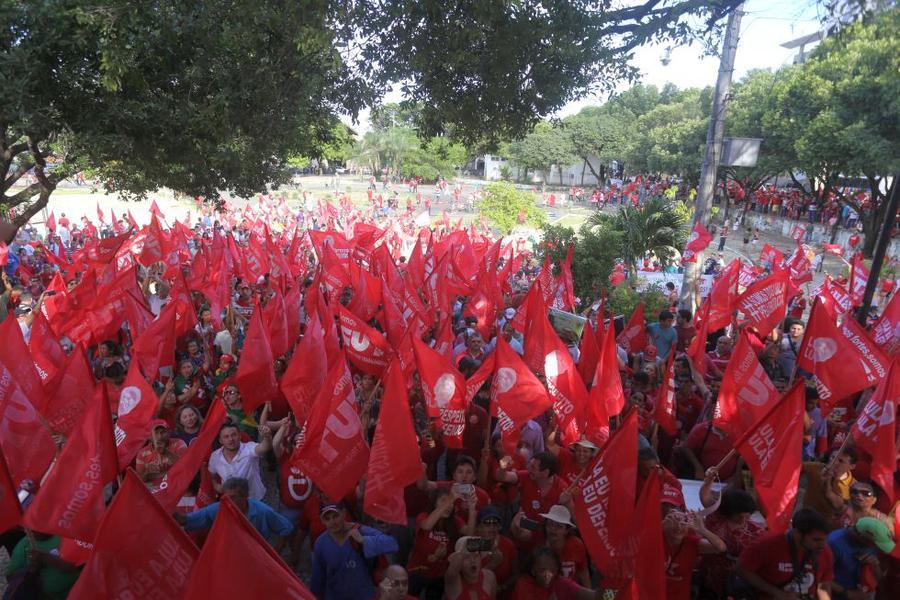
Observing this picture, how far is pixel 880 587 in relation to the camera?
4027 millimetres

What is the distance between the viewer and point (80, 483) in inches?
148

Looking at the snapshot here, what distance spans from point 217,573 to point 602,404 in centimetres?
376

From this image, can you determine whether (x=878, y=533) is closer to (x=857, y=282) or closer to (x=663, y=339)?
(x=663, y=339)

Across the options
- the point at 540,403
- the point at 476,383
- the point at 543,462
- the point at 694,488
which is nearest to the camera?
the point at 543,462

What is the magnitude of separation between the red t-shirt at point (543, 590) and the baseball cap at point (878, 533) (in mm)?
1781

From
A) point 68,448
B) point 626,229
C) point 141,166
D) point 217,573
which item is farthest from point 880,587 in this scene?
point 626,229

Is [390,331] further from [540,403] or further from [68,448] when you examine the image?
[68,448]

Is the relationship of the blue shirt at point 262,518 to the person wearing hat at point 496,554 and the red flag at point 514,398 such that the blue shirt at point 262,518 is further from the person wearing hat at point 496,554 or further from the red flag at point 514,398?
the red flag at point 514,398

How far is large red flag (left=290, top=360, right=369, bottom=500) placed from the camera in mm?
4387

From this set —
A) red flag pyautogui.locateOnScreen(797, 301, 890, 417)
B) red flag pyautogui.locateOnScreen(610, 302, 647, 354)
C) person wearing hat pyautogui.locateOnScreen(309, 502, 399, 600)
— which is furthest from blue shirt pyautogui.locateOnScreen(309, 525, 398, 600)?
red flag pyautogui.locateOnScreen(610, 302, 647, 354)

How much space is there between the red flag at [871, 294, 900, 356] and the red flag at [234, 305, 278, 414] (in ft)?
23.0

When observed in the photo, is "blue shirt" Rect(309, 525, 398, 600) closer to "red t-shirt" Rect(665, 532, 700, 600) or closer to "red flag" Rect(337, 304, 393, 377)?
"red t-shirt" Rect(665, 532, 700, 600)

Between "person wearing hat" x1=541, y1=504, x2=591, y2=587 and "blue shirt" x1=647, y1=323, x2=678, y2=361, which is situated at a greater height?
"person wearing hat" x1=541, y1=504, x2=591, y2=587

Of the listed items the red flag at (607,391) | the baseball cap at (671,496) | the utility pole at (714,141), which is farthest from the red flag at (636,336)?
the baseball cap at (671,496)
